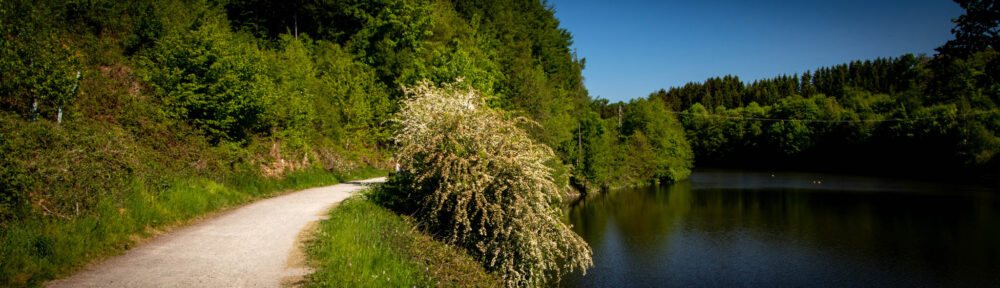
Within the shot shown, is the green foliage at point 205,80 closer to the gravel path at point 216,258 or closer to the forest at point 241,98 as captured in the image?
the forest at point 241,98

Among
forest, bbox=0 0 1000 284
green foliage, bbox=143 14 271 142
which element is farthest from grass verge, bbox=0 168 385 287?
green foliage, bbox=143 14 271 142

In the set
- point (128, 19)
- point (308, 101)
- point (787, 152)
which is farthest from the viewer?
point (787, 152)

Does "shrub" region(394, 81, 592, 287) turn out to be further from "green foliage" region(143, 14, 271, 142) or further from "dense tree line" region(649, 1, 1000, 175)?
"dense tree line" region(649, 1, 1000, 175)

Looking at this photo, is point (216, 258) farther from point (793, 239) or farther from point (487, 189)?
point (793, 239)

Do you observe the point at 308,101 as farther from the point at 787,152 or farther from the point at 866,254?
A: the point at 787,152

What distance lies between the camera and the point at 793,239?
2555cm

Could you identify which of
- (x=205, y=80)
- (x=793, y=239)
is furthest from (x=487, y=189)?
(x=793, y=239)

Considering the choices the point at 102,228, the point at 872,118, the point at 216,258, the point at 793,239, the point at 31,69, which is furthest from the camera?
the point at 872,118

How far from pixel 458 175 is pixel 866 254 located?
853 inches

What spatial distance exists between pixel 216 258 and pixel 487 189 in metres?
5.78

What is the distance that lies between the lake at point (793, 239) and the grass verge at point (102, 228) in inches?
471

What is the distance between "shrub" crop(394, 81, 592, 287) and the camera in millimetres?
11016

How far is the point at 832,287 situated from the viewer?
17859 millimetres

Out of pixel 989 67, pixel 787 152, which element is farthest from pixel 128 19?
pixel 787 152
